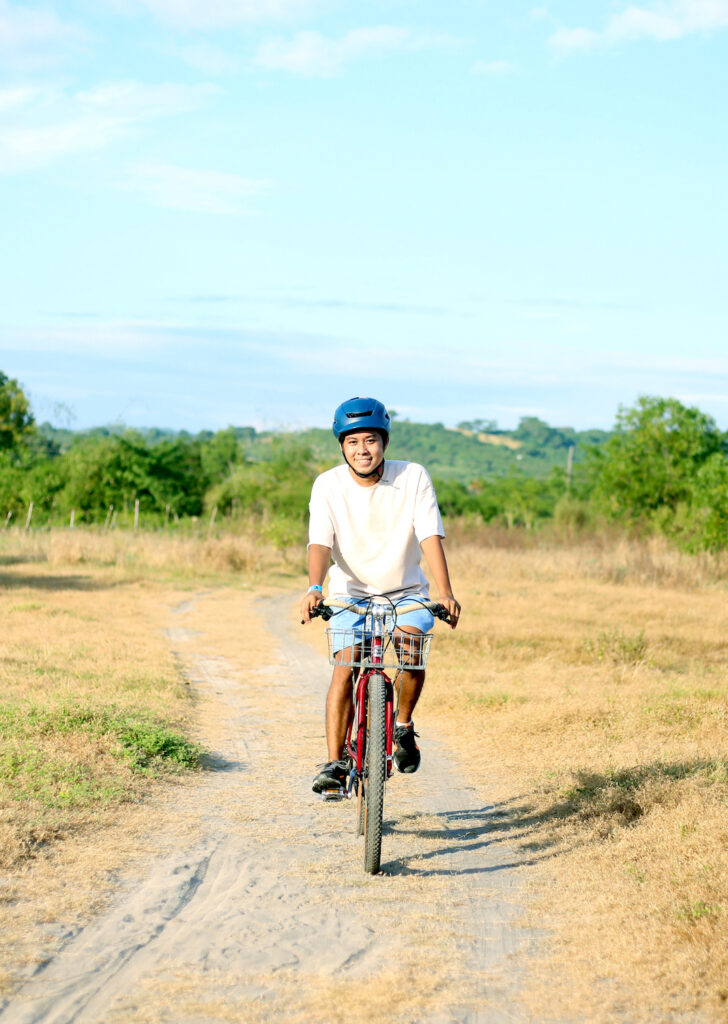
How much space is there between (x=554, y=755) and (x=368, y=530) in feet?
10.1

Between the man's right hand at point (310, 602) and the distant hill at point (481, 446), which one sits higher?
the distant hill at point (481, 446)

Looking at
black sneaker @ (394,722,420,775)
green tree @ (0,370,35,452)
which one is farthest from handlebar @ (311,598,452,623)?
green tree @ (0,370,35,452)

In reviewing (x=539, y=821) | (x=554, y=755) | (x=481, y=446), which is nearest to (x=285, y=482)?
(x=554, y=755)

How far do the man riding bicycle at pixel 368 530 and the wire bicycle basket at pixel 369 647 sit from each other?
133 millimetres

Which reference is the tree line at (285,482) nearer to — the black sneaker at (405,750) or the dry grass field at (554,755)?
the dry grass field at (554,755)

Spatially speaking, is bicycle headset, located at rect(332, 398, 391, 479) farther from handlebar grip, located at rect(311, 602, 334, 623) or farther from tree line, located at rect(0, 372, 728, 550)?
tree line, located at rect(0, 372, 728, 550)

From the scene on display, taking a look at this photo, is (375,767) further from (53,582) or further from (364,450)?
(53,582)

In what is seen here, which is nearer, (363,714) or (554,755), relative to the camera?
(363,714)

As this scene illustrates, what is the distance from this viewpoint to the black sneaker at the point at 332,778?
5.21 metres

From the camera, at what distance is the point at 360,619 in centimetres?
511

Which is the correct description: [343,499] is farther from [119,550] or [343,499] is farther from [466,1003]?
[119,550]

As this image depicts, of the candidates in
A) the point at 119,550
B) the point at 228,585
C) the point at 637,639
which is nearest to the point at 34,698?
the point at 637,639

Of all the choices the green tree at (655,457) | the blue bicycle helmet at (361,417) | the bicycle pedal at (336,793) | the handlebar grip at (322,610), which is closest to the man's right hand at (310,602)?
the handlebar grip at (322,610)

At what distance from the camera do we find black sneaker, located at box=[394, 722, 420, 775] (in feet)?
17.2
